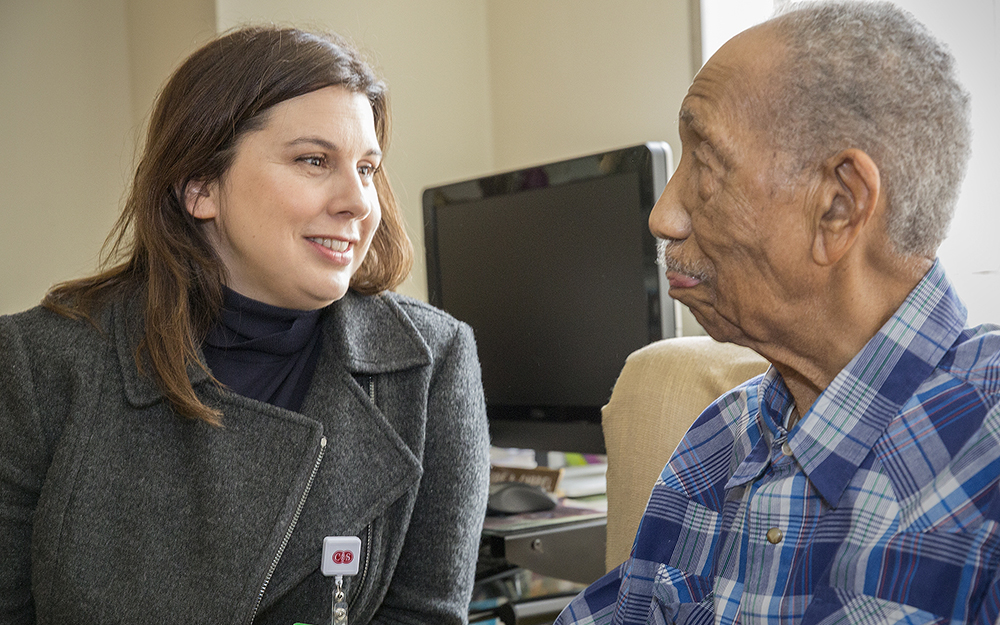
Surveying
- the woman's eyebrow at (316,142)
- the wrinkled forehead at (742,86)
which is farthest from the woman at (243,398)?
the wrinkled forehead at (742,86)

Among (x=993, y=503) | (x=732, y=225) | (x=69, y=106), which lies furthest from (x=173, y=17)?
(x=993, y=503)

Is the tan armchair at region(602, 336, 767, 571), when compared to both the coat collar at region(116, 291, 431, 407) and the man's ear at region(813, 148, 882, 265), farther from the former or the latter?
the man's ear at region(813, 148, 882, 265)

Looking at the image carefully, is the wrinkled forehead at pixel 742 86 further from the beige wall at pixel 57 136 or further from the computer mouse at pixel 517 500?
the beige wall at pixel 57 136

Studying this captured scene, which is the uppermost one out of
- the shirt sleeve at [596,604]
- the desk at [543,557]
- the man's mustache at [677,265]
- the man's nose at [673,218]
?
the man's nose at [673,218]

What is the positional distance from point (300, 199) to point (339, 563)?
1.63 ft

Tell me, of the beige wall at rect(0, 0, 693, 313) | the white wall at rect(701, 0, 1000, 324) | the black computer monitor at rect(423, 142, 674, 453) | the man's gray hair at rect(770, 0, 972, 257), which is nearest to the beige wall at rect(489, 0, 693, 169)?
the beige wall at rect(0, 0, 693, 313)

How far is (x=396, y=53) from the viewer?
262 centimetres

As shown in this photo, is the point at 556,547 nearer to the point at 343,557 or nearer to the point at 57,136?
the point at 343,557

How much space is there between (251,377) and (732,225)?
0.83 meters

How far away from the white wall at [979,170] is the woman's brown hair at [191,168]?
758 mm

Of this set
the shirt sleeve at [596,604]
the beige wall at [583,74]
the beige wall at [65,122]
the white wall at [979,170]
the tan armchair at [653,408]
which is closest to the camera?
the shirt sleeve at [596,604]

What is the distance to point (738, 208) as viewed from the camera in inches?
27.2

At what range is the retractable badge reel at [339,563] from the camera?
1172mm

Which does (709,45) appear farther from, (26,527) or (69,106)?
(69,106)
